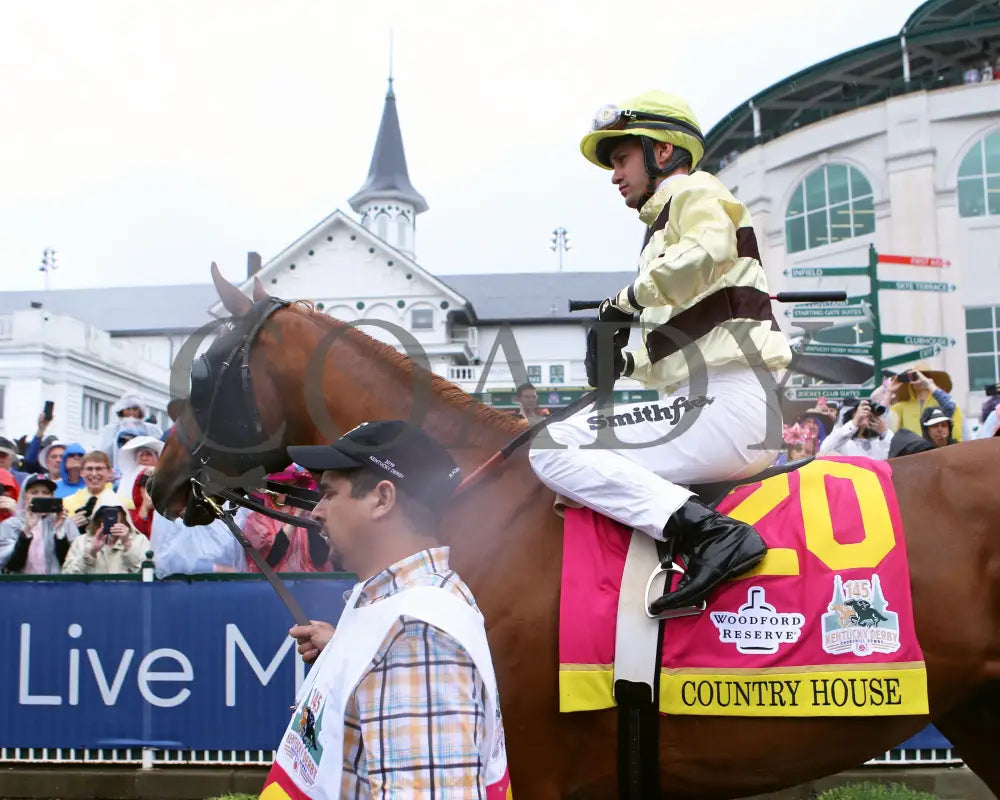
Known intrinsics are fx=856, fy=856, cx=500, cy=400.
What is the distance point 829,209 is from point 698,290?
79.1 ft

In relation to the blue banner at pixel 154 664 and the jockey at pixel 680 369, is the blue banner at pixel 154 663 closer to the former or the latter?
the blue banner at pixel 154 664

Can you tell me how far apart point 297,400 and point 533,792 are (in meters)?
1.62

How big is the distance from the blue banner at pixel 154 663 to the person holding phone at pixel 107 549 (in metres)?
0.33

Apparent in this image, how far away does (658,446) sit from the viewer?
9.00 feet

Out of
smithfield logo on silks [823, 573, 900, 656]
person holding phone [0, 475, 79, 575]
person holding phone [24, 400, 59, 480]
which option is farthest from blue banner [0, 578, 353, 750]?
person holding phone [24, 400, 59, 480]

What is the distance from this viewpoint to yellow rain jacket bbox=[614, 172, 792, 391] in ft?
8.74

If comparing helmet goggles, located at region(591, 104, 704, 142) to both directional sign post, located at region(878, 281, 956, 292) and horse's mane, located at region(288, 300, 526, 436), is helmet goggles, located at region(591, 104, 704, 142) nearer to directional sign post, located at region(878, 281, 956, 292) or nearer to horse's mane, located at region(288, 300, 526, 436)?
horse's mane, located at region(288, 300, 526, 436)

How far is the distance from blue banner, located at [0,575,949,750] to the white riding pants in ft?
9.30

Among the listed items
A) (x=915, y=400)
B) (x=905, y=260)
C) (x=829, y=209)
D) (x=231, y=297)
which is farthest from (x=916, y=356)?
(x=829, y=209)

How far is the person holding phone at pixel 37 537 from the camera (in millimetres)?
5836

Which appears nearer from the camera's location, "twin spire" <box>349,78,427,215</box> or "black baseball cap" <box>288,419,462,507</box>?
"black baseball cap" <box>288,419,462,507</box>

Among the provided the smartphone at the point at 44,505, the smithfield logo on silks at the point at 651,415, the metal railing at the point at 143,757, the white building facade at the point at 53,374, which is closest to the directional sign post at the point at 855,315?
the metal railing at the point at 143,757

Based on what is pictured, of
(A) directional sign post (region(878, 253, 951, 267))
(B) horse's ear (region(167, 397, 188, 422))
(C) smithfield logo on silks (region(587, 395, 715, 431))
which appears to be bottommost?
(C) smithfield logo on silks (region(587, 395, 715, 431))

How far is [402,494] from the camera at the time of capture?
169cm
